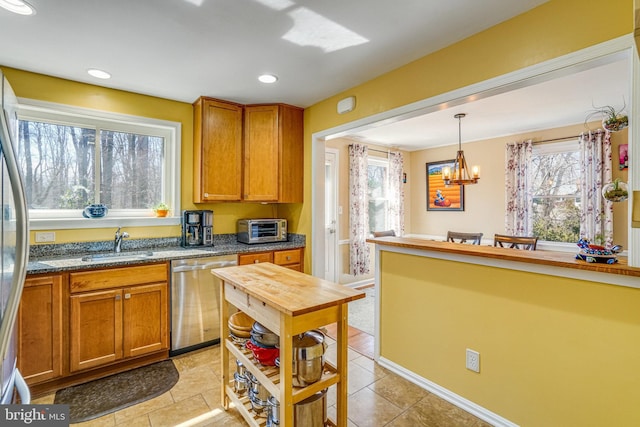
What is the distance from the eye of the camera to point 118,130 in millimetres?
2998

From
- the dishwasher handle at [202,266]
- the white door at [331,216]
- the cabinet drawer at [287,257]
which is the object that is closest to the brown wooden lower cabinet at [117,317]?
the dishwasher handle at [202,266]

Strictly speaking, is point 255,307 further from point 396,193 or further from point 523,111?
point 396,193

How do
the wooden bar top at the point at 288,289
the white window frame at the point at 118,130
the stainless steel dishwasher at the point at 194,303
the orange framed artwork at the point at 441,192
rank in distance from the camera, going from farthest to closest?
the orange framed artwork at the point at 441,192
the stainless steel dishwasher at the point at 194,303
the white window frame at the point at 118,130
the wooden bar top at the point at 288,289

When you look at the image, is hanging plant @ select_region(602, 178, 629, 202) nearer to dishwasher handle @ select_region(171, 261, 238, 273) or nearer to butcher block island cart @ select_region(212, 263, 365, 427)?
butcher block island cart @ select_region(212, 263, 365, 427)

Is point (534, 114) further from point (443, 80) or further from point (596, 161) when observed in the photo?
point (443, 80)

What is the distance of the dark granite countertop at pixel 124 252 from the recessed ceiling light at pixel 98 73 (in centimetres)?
149

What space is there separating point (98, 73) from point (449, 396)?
3736 millimetres

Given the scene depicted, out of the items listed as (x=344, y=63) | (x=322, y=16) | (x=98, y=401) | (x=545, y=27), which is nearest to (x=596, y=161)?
(x=545, y=27)

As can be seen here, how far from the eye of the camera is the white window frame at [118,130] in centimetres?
256

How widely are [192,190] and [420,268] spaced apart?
252 centimetres

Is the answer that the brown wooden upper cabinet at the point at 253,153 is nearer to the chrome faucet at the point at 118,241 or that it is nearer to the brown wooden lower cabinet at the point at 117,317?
the chrome faucet at the point at 118,241

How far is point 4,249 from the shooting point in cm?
104

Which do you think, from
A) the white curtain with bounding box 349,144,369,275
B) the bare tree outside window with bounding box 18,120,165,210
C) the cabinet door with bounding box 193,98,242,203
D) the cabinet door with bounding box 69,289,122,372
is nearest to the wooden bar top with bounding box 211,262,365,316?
the cabinet door with bounding box 69,289,122,372

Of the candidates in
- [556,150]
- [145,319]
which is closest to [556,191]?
[556,150]
